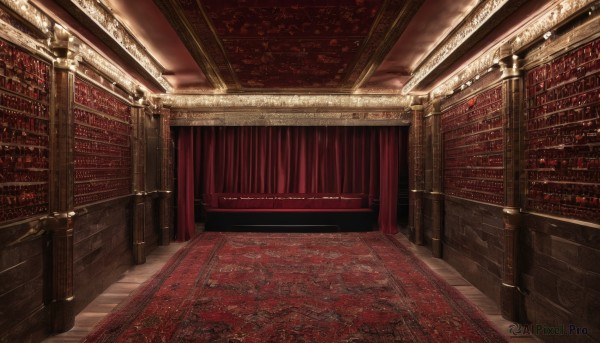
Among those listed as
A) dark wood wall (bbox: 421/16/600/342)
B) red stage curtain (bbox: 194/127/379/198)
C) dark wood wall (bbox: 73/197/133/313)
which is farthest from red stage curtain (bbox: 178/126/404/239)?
dark wood wall (bbox: 421/16/600/342)

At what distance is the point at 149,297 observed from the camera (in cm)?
369

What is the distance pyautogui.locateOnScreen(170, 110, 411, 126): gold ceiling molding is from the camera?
21.5ft

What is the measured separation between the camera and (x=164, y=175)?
6.07 meters

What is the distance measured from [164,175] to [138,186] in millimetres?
1093

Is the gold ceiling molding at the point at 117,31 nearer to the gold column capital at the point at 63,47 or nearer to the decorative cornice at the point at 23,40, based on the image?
the gold column capital at the point at 63,47

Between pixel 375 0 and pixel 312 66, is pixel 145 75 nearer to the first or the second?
pixel 312 66

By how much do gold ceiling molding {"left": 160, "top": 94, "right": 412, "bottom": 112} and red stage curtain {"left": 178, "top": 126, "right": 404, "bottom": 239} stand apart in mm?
1155

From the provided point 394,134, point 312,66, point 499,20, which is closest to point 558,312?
point 499,20

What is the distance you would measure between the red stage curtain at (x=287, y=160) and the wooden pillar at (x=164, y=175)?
1552 millimetres

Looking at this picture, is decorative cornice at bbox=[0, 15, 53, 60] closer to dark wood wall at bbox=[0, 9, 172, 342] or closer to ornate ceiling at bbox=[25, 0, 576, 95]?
dark wood wall at bbox=[0, 9, 172, 342]

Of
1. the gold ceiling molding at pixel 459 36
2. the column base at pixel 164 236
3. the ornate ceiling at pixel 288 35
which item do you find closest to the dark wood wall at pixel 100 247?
the column base at pixel 164 236

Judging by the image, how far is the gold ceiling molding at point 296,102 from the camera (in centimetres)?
654

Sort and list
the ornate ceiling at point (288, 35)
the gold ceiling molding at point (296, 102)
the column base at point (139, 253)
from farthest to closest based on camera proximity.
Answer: the gold ceiling molding at point (296, 102) → the column base at point (139, 253) → the ornate ceiling at point (288, 35)

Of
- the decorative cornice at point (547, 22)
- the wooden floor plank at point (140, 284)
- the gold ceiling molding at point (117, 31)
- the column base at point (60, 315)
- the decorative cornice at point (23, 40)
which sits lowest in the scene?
the wooden floor plank at point (140, 284)
